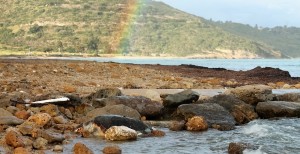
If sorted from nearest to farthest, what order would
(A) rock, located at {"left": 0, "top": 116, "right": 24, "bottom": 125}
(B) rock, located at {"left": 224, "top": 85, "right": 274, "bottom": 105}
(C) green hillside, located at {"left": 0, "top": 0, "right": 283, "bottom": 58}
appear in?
(A) rock, located at {"left": 0, "top": 116, "right": 24, "bottom": 125}
(B) rock, located at {"left": 224, "top": 85, "right": 274, "bottom": 105}
(C) green hillside, located at {"left": 0, "top": 0, "right": 283, "bottom": 58}

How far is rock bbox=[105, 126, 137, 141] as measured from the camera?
1006cm

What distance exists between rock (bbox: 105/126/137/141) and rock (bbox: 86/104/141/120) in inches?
72.3

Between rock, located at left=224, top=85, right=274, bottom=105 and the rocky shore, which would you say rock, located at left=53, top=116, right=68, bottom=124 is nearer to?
the rocky shore

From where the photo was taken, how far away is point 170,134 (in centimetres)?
1130

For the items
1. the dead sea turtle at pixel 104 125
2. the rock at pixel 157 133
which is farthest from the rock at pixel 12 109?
the rock at pixel 157 133

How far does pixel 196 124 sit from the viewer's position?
11.9 meters

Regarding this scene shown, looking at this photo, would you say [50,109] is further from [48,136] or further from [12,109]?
[48,136]

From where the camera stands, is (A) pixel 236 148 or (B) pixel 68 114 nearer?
(A) pixel 236 148

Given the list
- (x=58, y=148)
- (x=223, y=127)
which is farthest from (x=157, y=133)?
(x=58, y=148)

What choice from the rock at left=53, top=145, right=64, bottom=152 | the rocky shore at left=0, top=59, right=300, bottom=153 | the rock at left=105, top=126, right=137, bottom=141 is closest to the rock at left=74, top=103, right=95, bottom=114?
the rocky shore at left=0, top=59, right=300, bottom=153

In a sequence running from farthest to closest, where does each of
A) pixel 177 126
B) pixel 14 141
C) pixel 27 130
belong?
1. pixel 177 126
2. pixel 27 130
3. pixel 14 141

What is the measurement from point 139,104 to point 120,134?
338 centimetres

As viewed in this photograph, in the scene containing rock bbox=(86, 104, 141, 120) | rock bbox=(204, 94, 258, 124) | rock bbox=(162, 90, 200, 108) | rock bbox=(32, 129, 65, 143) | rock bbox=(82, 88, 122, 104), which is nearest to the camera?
rock bbox=(32, 129, 65, 143)

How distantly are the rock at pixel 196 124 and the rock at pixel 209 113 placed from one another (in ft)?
1.75
